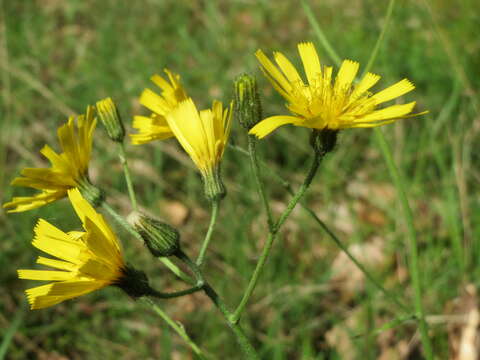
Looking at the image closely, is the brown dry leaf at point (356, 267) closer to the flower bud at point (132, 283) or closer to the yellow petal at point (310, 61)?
the yellow petal at point (310, 61)

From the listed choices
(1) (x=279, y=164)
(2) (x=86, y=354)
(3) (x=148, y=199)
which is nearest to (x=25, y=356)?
(2) (x=86, y=354)

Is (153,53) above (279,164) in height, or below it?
above

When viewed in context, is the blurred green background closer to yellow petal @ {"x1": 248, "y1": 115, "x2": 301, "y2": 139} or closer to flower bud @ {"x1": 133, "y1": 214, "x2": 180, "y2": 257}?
yellow petal @ {"x1": 248, "y1": 115, "x2": 301, "y2": 139}

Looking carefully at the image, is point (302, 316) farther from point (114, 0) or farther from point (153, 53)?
point (114, 0)

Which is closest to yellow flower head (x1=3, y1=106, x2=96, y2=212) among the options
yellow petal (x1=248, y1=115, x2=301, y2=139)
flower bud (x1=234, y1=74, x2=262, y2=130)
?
flower bud (x1=234, y1=74, x2=262, y2=130)

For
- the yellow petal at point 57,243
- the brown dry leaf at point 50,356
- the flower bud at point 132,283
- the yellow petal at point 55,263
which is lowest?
the brown dry leaf at point 50,356

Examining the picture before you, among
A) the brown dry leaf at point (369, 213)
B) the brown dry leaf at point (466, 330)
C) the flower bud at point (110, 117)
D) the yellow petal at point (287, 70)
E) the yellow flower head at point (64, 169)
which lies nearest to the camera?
the yellow flower head at point (64, 169)

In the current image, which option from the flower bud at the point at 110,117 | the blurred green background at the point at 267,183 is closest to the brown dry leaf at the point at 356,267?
the blurred green background at the point at 267,183
